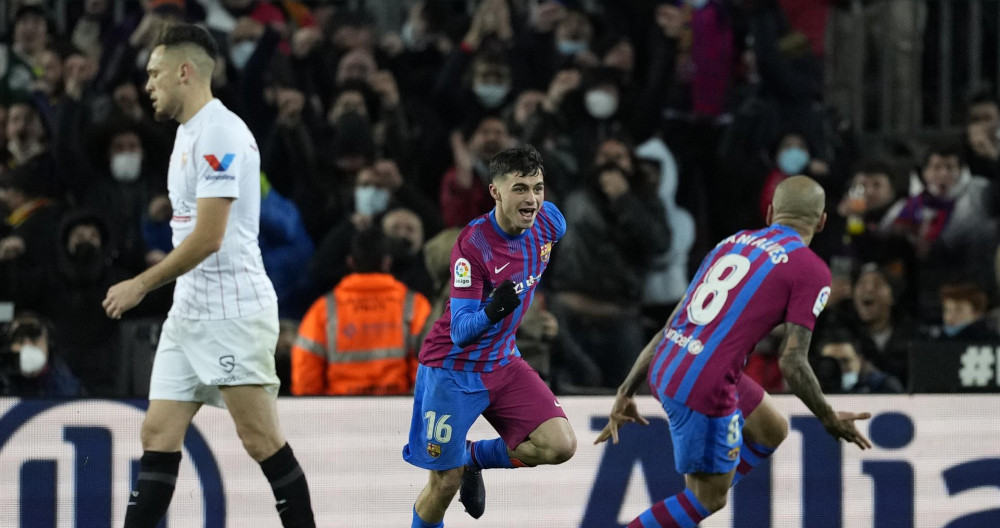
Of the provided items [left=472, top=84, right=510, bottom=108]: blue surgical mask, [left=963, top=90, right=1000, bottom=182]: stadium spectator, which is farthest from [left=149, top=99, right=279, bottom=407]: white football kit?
[left=963, top=90, right=1000, bottom=182]: stadium spectator

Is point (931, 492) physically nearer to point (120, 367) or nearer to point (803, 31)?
point (120, 367)

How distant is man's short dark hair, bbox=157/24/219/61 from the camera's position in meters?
5.45

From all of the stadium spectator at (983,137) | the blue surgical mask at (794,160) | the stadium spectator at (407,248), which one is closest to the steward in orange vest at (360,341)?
the stadium spectator at (407,248)

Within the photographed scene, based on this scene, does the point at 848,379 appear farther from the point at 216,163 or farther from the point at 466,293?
the point at 216,163

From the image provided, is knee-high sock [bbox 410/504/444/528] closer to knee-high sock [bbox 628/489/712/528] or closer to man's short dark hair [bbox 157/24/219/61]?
knee-high sock [bbox 628/489/712/528]

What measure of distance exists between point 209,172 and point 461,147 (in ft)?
14.2

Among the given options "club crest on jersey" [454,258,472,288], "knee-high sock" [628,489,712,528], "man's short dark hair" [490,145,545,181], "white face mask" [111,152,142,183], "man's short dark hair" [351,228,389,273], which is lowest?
"knee-high sock" [628,489,712,528]

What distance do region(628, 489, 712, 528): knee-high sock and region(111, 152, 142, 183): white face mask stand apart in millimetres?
4735

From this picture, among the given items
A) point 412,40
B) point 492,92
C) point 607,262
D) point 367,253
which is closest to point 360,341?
point 367,253

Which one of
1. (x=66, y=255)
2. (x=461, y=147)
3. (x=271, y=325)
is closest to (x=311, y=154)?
(x=461, y=147)

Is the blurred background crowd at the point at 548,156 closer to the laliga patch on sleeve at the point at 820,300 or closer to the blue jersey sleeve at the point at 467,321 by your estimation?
the blue jersey sleeve at the point at 467,321

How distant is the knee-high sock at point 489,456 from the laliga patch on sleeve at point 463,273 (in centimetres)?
73

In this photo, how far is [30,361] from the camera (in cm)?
781

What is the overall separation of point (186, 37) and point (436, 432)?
5.79 feet
